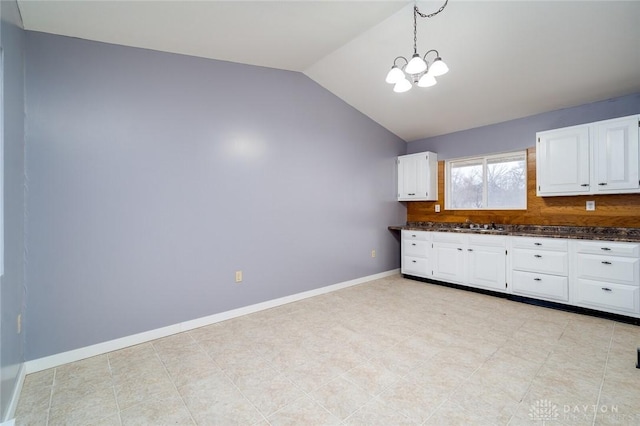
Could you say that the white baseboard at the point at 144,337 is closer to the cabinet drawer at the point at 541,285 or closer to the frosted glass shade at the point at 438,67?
the cabinet drawer at the point at 541,285

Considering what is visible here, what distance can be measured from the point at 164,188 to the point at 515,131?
14.8 feet

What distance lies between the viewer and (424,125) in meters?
4.57

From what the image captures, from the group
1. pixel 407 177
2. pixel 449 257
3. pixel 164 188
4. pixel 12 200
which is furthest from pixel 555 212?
pixel 12 200

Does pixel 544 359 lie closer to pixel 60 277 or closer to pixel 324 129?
pixel 324 129

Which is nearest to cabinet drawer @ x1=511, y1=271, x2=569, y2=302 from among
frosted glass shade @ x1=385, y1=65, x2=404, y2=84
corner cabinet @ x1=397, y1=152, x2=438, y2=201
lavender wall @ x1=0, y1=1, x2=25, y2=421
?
corner cabinet @ x1=397, y1=152, x2=438, y2=201

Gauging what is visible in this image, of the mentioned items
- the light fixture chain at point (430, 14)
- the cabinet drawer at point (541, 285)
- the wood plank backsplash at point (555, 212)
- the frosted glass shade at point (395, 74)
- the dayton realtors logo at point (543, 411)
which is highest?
the light fixture chain at point (430, 14)

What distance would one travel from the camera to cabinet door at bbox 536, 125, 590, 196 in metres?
3.21

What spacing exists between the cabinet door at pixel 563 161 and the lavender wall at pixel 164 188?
258 cm

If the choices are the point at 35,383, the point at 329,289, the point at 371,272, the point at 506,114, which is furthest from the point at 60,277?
the point at 506,114

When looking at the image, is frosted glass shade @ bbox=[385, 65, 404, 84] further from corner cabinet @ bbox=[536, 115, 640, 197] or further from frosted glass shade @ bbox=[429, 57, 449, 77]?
corner cabinet @ bbox=[536, 115, 640, 197]

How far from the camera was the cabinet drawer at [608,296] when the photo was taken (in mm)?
2781

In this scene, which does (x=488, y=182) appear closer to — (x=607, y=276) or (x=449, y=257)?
(x=449, y=257)

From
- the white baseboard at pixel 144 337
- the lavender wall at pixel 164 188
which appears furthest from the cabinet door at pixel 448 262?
the white baseboard at pixel 144 337

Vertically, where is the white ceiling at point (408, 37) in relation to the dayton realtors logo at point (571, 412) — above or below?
above
